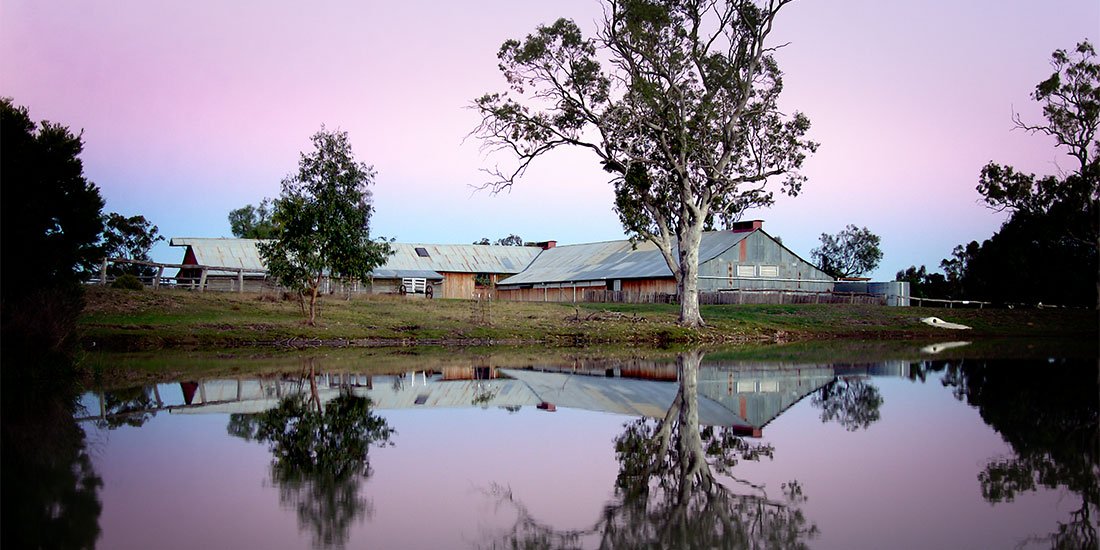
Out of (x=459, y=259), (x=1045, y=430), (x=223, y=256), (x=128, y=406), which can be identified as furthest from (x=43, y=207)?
(x=459, y=259)

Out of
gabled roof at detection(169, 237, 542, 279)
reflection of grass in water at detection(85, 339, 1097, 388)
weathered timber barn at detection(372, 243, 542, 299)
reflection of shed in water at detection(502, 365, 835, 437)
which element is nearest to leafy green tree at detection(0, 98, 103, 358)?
reflection of grass in water at detection(85, 339, 1097, 388)

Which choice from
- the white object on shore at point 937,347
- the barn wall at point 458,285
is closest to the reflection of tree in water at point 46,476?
the white object on shore at point 937,347

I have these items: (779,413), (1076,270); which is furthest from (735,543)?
(1076,270)

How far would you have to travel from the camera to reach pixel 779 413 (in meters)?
14.0

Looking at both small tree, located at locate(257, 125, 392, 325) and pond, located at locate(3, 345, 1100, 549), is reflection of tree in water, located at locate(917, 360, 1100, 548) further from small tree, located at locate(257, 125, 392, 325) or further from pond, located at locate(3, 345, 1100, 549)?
small tree, located at locate(257, 125, 392, 325)

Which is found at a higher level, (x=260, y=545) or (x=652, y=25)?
(x=652, y=25)

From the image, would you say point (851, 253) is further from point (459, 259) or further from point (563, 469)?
point (563, 469)

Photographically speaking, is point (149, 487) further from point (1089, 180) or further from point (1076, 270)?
point (1076, 270)

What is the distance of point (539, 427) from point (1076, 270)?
206 feet

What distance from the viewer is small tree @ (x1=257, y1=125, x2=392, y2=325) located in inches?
1385

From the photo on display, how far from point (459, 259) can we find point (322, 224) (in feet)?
147

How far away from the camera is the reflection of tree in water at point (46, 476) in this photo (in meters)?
6.77

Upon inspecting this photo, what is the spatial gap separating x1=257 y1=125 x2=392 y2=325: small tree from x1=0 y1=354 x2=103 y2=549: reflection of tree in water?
1978cm

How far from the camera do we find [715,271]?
6372 centimetres
